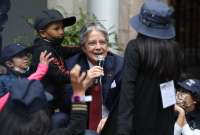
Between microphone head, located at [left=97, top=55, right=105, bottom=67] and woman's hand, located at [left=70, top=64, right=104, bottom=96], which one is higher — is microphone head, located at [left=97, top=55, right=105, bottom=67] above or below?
below

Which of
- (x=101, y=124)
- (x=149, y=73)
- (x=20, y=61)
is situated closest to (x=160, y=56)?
(x=149, y=73)

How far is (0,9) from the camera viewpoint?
5340mm

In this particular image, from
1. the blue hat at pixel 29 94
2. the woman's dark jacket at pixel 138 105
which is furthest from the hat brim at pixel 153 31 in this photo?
the blue hat at pixel 29 94

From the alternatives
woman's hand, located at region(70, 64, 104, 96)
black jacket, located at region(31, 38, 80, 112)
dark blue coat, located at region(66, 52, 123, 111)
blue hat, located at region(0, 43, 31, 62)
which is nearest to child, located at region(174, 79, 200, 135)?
dark blue coat, located at region(66, 52, 123, 111)

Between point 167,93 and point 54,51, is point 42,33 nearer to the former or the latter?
point 54,51

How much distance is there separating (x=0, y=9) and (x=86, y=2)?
3208 millimetres

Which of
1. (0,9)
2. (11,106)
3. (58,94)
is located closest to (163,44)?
(58,94)

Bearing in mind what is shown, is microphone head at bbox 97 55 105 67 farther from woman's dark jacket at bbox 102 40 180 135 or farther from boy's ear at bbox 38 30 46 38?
boy's ear at bbox 38 30 46 38

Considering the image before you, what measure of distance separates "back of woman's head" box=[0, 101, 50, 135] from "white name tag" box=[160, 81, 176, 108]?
5.94 ft

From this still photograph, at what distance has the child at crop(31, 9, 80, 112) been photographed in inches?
199

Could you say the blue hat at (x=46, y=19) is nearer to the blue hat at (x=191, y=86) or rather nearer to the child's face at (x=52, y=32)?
the child's face at (x=52, y=32)

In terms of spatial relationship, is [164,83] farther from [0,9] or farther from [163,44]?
[0,9]

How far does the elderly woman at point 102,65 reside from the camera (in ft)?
16.6

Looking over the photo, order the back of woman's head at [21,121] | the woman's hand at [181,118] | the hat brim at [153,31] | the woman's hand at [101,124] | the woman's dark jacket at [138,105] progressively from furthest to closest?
the woman's hand at [181,118] < the woman's hand at [101,124] < the hat brim at [153,31] < the woman's dark jacket at [138,105] < the back of woman's head at [21,121]
